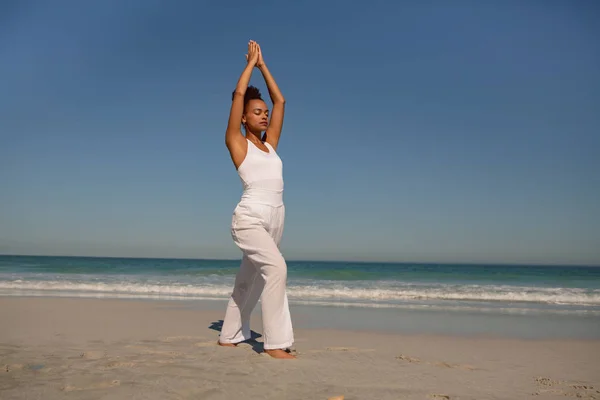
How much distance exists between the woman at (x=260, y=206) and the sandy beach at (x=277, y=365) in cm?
31

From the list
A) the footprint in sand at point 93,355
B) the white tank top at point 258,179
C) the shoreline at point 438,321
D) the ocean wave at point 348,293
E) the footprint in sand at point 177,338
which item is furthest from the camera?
the ocean wave at point 348,293

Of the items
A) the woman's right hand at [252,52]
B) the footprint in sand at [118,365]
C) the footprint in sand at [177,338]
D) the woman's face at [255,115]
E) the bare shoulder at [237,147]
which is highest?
the woman's right hand at [252,52]

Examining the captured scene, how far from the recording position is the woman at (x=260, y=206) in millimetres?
3922

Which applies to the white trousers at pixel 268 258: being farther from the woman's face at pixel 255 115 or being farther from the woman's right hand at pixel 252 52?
the woman's right hand at pixel 252 52

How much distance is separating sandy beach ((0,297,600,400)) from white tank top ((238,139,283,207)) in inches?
50.4

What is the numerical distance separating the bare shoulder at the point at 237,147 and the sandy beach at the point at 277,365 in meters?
1.61

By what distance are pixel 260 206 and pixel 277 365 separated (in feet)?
4.04

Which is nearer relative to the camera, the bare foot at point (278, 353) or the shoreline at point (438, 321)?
the bare foot at point (278, 353)

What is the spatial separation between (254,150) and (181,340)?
2.17 m

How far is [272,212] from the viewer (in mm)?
3998

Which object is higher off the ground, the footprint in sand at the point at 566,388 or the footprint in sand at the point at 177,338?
the footprint in sand at the point at 566,388

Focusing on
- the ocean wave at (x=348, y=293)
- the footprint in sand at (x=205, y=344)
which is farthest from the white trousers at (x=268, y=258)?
the ocean wave at (x=348, y=293)

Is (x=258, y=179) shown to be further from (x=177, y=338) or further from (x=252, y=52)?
(x=177, y=338)

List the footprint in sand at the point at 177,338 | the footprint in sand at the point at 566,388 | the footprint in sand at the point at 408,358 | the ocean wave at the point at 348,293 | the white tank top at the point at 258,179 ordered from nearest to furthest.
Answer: the footprint in sand at the point at 566,388 → the white tank top at the point at 258,179 → the footprint in sand at the point at 408,358 → the footprint in sand at the point at 177,338 → the ocean wave at the point at 348,293
